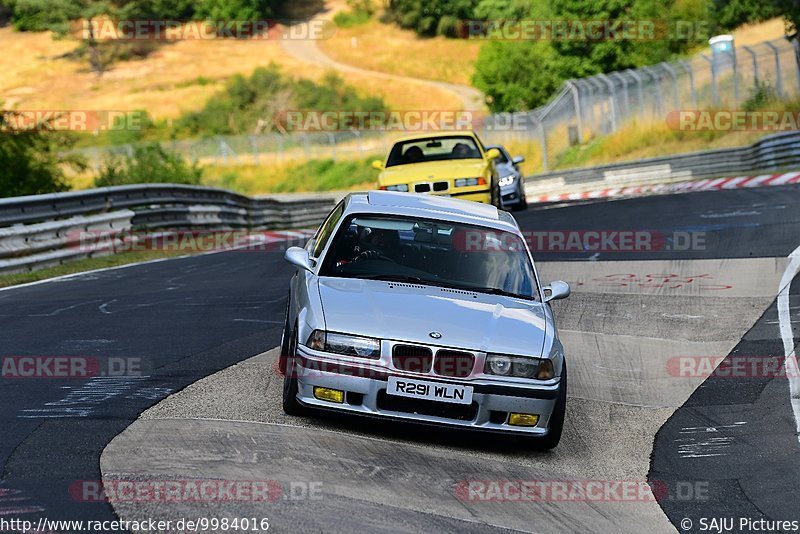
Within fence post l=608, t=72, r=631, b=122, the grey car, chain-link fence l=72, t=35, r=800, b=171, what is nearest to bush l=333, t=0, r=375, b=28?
chain-link fence l=72, t=35, r=800, b=171

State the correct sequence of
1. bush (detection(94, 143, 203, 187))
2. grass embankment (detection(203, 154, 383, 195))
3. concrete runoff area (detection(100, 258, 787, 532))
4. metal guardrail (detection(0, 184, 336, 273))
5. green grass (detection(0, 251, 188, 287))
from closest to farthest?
concrete runoff area (detection(100, 258, 787, 532)) → green grass (detection(0, 251, 188, 287)) → metal guardrail (detection(0, 184, 336, 273)) → bush (detection(94, 143, 203, 187)) → grass embankment (detection(203, 154, 383, 195))

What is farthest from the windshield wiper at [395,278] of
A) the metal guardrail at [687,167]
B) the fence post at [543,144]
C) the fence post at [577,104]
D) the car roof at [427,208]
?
the fence post at [543,144]


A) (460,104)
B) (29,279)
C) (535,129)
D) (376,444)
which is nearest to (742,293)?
(376,444)

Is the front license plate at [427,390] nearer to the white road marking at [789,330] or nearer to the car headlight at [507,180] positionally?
the white road marking at [789,330]

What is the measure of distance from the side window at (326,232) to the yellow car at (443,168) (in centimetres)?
893

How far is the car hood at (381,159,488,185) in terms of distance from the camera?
18.0m

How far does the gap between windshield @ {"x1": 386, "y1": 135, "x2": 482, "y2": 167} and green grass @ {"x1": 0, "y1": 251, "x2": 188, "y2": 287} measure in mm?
3785

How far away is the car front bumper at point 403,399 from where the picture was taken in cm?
665

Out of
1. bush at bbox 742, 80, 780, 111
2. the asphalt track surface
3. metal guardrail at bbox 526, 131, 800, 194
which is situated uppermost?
the asphalt track surface

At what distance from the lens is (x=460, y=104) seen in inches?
3420

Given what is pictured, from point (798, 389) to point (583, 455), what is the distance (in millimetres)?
2279

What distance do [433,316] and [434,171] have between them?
37.0 feet

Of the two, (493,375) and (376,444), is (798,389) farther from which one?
(376,444)

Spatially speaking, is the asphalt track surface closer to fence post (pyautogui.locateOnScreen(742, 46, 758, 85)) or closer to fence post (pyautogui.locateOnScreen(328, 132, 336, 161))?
fence post (pyautogui.locateOnScreen(742, 46, 758, 85))
